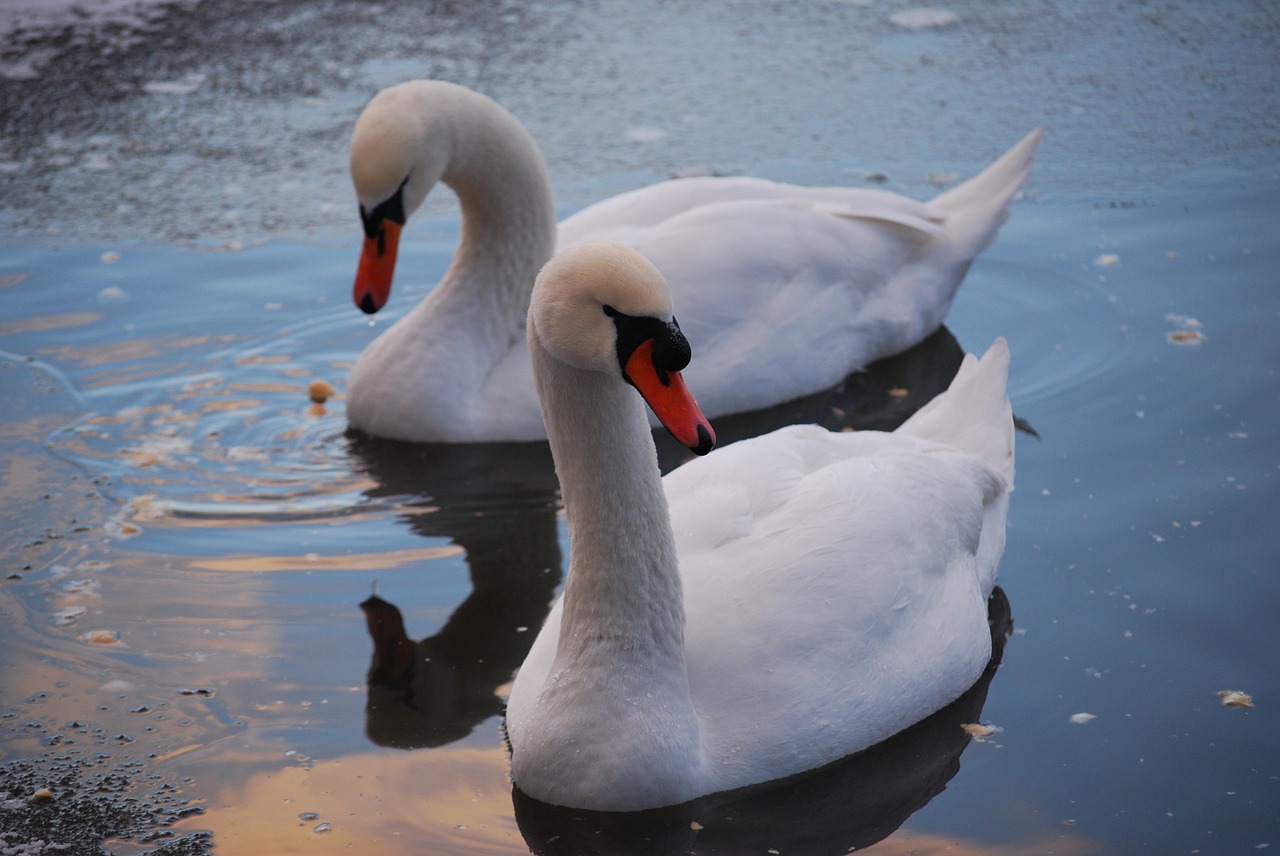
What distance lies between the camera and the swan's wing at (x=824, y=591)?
3639mm

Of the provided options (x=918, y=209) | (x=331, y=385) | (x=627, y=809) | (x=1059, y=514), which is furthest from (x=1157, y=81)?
(x=627, y=809)

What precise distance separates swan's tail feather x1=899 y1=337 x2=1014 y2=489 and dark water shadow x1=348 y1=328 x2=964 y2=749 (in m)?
0.89

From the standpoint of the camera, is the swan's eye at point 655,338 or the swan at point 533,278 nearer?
the swan's eye at point 655,338

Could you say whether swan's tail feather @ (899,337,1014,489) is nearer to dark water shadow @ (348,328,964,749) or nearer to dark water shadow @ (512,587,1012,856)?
dark water shadow @ (348,328,964,749)

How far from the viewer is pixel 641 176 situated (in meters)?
7.72

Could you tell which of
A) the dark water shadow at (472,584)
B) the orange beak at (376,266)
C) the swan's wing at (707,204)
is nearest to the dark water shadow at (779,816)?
the dark water shadow at (472,584)

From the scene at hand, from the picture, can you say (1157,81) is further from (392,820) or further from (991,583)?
(392,820)

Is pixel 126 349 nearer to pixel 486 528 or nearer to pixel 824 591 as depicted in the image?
pixel 486 528

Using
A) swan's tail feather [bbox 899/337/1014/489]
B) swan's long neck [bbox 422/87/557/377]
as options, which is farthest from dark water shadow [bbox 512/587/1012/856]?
swan's long neck [bbox 422/87/557/377]

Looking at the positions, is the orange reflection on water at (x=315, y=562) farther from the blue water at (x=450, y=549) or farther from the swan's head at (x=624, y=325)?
the swan's head at (x=624, y=325)

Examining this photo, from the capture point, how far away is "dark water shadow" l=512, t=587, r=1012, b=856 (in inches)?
141

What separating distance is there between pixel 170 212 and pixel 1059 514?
14.9ft

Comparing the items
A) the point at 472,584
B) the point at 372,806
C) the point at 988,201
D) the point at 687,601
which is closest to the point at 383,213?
the point at 472,584

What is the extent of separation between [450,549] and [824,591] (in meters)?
1.65
